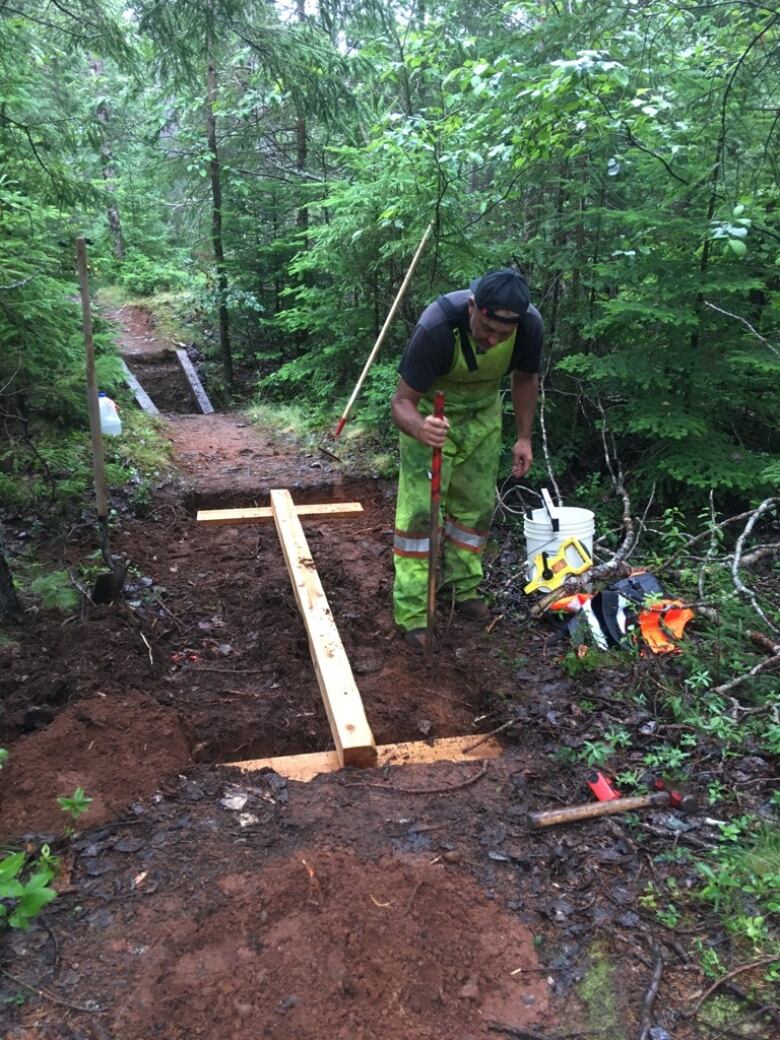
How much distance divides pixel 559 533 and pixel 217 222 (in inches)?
345

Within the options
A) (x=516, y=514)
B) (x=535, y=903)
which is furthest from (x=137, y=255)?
(x=535, y=903)

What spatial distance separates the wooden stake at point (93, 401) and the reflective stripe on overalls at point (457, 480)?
178 cm

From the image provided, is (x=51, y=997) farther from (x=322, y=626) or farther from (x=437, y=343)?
(x=437, y=343)

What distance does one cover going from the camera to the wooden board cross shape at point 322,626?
10.0 ft

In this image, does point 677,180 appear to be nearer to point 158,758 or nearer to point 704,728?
point 704,728

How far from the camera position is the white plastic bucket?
14.4 ft

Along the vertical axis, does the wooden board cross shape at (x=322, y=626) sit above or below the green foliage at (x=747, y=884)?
below

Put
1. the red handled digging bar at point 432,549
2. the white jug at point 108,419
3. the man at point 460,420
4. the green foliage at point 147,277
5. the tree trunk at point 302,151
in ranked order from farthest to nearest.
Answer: the green foliage at point 147,277 < the tree trunk at point 302,151 < the white jug at point 108,419 < the red handled digging bar at point 432,549 < the man at point 460,420

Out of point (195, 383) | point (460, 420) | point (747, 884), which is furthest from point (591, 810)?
point (195, 383)

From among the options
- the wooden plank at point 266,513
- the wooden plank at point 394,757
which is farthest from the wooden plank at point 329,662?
the wooden plank at point 266,513

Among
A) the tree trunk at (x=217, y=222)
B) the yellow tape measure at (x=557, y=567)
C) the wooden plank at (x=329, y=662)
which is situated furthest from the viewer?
the tree trunk at (x=217, y=222)

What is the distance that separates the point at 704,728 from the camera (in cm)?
295

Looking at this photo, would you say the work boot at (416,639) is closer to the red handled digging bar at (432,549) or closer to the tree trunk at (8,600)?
the red handled digging bar at (432,549)

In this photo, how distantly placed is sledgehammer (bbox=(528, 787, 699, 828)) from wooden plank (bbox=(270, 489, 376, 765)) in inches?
31.3
